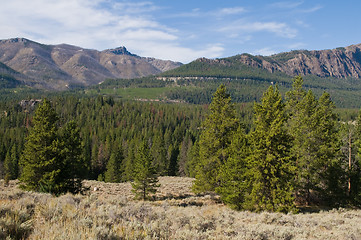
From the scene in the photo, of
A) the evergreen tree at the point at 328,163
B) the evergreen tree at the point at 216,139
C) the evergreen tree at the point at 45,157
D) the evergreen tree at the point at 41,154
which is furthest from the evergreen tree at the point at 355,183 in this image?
the evergreen tree at the point at 41,154

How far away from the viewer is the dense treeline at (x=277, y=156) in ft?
61.1

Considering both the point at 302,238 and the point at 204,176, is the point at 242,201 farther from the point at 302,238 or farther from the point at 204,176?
the point at 302,238

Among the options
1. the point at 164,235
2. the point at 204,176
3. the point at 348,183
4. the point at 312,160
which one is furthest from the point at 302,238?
the point at 348,183

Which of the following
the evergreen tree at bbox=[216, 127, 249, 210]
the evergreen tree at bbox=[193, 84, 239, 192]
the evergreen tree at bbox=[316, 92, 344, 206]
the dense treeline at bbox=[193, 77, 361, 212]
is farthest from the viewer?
the evergreen tree at bbox=[193, 84, 239, 192]

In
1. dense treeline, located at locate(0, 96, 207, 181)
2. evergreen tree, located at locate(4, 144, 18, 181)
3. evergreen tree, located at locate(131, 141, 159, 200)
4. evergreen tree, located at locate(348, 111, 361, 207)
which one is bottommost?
evergreen tree, located at locate(4, 144, 18, 181)

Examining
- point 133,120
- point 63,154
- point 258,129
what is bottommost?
point 133,120

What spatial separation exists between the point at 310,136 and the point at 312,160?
8.03ft

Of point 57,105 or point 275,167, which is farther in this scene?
point 57,105

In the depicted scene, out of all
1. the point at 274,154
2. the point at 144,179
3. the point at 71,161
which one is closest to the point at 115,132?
the point at 144,179

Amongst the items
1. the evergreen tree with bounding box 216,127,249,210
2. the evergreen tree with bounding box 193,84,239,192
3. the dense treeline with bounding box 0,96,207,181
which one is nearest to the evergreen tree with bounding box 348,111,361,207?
the evergreen tree with bounding box 216,127,249,210

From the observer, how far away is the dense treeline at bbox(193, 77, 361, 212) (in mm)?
18609

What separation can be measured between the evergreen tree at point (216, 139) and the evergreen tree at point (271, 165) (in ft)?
14.1

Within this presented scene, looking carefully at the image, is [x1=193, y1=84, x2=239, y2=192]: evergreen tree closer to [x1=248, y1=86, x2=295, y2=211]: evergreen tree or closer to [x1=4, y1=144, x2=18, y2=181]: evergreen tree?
[x1=248, y1=86, x2=295, y2=211]: evergreen tree

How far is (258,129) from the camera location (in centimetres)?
1973
